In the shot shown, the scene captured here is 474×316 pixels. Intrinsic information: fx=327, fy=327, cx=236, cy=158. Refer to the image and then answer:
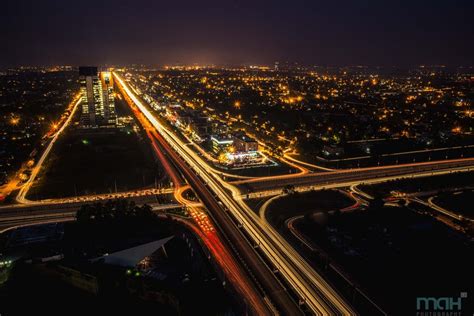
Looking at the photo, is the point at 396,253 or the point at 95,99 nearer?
the point at 396,253

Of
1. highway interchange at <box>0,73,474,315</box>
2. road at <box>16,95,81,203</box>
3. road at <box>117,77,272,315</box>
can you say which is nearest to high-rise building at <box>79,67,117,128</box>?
road at <box>16,95,81,203</box>

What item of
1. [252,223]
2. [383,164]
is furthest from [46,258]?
[383,164]

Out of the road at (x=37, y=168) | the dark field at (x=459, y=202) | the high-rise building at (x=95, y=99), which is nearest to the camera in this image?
the dark field at (x=459, y=202)

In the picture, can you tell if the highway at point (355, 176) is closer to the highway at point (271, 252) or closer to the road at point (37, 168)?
the highway at point (271, 252)

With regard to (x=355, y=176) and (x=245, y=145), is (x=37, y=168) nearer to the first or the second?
(x=245, y=145)

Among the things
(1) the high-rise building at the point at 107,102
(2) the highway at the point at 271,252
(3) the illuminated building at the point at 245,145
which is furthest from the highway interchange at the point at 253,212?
(1) the high-rise building at the point at 107,102

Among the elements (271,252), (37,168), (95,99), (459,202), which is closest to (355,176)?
(459,202)

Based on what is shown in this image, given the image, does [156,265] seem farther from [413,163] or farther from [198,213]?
[413,163]
